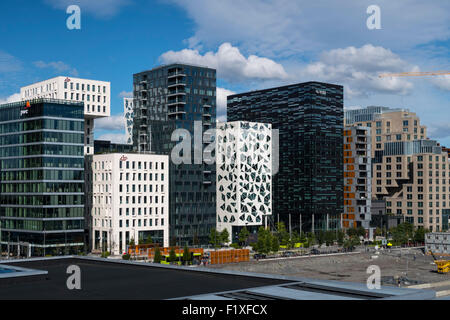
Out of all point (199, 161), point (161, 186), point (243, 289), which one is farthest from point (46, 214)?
point (243, 289)

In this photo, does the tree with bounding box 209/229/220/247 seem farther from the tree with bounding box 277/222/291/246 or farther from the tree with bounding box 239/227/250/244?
the tree with bounding box 277/222/291/246

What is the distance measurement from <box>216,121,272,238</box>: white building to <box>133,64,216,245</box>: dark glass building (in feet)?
15.0

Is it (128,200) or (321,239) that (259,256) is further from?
(128,200)

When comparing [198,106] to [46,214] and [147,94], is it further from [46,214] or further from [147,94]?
[46,214]

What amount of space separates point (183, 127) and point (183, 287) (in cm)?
12831

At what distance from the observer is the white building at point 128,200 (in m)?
150

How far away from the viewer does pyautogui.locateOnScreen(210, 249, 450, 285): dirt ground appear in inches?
4616

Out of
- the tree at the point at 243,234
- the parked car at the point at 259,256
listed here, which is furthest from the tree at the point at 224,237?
the parked car at the point at 259,256

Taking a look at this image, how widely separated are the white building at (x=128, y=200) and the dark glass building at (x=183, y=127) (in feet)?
24.2

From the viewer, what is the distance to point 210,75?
180875mm

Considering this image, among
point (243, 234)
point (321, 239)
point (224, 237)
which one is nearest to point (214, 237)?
point (224, 237)

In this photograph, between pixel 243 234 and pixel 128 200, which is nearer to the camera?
pixel 128 200

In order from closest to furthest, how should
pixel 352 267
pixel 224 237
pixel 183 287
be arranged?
pixel 183 287
pixel 352 267
pixel 224 237

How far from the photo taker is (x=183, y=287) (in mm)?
45188
